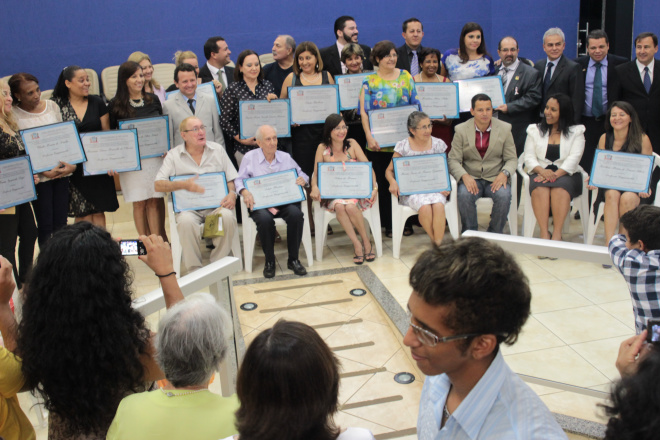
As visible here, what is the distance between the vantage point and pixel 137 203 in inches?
234

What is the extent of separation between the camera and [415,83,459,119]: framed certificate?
6.26m

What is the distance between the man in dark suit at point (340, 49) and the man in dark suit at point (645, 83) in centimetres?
253

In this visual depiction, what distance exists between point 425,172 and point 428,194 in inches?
8.1

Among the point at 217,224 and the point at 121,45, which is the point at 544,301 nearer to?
the point at 217,224

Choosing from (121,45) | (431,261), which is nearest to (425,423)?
(431,261)

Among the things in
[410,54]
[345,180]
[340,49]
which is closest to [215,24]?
[340,49]

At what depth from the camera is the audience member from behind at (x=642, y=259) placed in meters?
2.60

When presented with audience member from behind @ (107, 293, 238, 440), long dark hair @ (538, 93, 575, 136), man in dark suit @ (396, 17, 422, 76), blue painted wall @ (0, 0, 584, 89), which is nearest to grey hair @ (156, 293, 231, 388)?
audience member from behind @ (107, 293, 238, 440)

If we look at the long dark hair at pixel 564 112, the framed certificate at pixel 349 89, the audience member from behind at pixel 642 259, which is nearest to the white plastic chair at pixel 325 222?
the framed certificate at pixel 349 89

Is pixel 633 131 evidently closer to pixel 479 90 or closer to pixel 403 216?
pixel 479 90

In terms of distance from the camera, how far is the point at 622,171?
5402 millimetres

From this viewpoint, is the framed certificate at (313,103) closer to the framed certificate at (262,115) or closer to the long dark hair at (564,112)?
the framed certificate at (262,115)

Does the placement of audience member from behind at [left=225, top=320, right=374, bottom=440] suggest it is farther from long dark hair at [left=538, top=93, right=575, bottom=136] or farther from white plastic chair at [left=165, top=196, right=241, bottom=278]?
long dark hair at [left=538, top=93, right=575, bottom=136]

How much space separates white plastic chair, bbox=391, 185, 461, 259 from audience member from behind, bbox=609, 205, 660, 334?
123 inches
